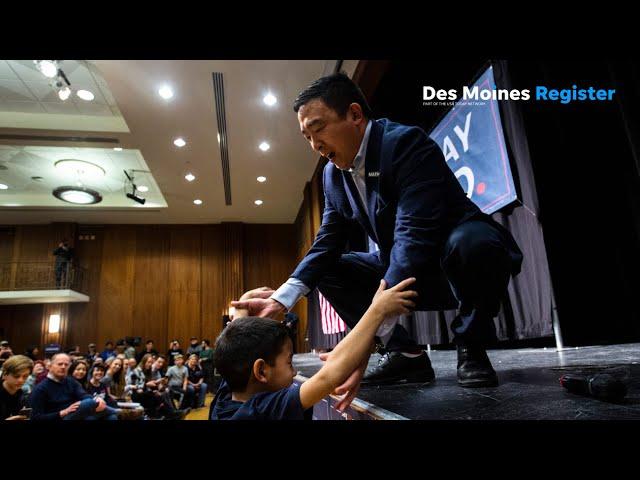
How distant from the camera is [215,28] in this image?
70.5 inches

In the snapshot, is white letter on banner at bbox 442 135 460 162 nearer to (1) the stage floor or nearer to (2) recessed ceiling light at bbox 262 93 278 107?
(1) the stage floor

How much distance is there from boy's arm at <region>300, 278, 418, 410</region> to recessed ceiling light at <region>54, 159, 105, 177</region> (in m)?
8.48

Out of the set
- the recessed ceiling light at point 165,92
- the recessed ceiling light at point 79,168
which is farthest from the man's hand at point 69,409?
the recessed ceiling light at point 79,168

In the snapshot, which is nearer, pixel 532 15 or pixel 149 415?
pixel 532 15

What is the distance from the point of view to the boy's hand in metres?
0.93

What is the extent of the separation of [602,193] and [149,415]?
18.0 feet

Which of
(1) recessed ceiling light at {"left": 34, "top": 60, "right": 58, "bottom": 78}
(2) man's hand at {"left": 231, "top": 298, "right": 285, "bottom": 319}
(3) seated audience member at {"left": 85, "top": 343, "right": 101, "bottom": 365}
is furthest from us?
(3) seated audience member at {"left": 85, "top": 343, "right": 101, "bottom": 365}

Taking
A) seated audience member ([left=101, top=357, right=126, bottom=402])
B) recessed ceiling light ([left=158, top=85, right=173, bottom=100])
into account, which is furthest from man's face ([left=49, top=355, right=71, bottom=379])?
recessed ceiling light ([left=158, top=85, right=173, bottom=100])

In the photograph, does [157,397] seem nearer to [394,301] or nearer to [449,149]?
[449,149]

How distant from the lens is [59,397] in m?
3.19

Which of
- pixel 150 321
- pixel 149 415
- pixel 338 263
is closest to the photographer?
pixel 338 263

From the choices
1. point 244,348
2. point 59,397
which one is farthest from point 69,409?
point 244,348

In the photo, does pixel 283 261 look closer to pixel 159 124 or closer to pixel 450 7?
pixel 159 124

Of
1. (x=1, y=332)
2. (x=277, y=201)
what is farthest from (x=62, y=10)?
(x=1, y=332)
